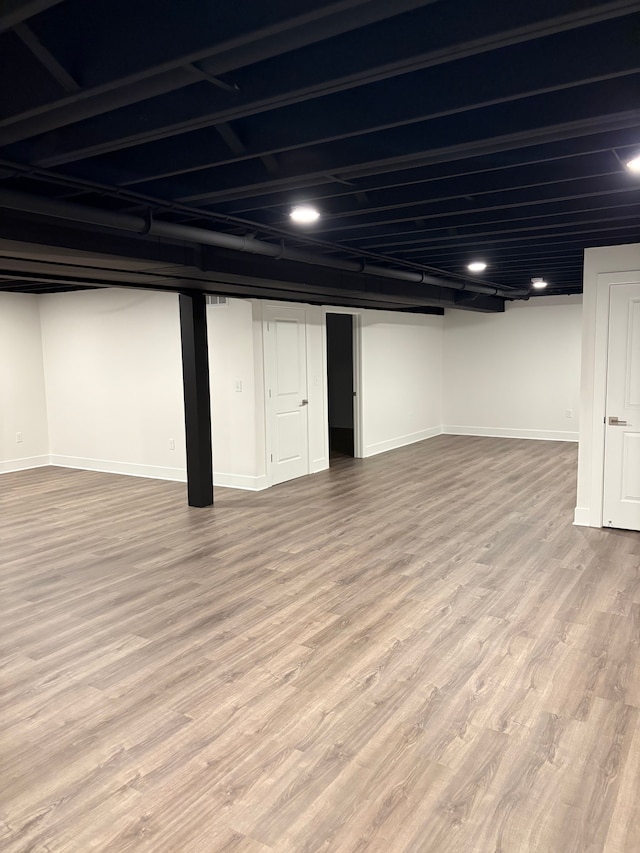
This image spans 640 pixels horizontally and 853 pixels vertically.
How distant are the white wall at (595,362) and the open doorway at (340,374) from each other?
594 cm

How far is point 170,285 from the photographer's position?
5.14 metres

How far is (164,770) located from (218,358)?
5.03 meters

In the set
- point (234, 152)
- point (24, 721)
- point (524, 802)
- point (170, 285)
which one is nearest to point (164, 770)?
point (24, 721)

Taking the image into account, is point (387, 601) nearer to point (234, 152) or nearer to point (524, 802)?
point (524, 802)

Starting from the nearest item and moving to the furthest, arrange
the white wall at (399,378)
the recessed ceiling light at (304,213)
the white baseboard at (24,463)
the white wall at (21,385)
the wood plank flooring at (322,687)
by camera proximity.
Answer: the wood plank flooring at (322,687)
the recessed ceiling light at (304,213)
the white wall at (21,385)
the white baseboard at (24,463)
the white wall at (399,378)

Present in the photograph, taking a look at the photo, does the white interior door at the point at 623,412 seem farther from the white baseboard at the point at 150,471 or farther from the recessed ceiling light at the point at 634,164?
the white baseboard at the point at 150,471

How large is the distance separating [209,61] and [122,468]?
265 inches

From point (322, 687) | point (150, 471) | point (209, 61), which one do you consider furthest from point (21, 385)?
point (209, 61)

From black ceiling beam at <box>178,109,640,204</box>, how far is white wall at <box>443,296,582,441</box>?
7900mm

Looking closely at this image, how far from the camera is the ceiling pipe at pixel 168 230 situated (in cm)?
292

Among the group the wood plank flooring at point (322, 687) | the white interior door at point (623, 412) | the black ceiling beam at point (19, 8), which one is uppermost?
the black ceiling beam at point (19, 8)

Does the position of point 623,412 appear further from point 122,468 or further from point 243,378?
point 122,468

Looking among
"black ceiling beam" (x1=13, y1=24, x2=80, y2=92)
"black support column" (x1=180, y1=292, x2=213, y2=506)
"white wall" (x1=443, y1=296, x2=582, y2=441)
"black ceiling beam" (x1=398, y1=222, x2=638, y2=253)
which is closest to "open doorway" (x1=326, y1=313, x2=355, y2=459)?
"white wall" (x1=443, y1=296, x2=582, y2=441)

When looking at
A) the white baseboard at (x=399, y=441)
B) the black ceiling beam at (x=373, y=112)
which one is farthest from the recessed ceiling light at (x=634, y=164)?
the white baseboard at (x=399, y=441)
